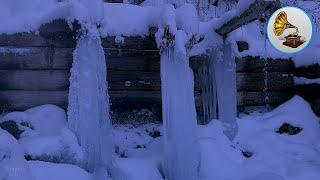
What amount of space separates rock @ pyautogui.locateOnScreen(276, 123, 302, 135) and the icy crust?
325 centimetres

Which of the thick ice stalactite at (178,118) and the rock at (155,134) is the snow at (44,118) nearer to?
the rock at (155,134)

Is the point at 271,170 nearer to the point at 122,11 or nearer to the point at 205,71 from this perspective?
the point at 205,71

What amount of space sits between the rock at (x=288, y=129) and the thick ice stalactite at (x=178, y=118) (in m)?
1.89

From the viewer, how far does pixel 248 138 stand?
6191 millimetres

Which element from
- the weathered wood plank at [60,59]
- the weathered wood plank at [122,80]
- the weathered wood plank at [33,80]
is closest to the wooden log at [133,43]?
the weathered wood plank at [60,59]

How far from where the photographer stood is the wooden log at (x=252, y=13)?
14.1ft

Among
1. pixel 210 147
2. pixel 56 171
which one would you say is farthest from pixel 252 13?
pixel 56 171

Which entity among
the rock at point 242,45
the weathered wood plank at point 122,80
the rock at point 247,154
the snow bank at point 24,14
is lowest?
the rock at point 247,154

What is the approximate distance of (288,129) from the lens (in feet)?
21.4

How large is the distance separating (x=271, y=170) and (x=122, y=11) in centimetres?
295

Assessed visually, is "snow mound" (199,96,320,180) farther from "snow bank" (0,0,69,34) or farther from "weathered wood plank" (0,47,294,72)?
"snow bank" (0,0,69,34)

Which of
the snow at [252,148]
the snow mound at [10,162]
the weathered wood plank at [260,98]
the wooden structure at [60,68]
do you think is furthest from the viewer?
the weathered wood plank at [260,98]

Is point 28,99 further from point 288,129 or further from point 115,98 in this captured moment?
point 288,129

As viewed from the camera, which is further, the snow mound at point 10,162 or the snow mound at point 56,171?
the snow mound at point 56,171
